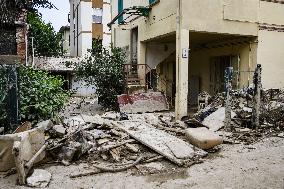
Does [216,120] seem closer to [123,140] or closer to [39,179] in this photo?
[123,140]

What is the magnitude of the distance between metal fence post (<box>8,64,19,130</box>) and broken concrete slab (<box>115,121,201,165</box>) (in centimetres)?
296

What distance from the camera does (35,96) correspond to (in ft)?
27.2

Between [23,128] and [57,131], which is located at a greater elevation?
[23,128]

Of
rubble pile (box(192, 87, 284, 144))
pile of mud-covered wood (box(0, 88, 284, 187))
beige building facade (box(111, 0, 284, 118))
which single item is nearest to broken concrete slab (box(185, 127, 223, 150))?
pile of mud-covered wood (box(0, 88, 284, 187))

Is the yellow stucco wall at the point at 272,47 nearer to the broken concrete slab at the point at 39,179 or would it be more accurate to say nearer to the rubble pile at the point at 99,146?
the rubble pile at the point at 99,146

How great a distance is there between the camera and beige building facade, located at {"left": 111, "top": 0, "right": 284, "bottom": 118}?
12.0 m

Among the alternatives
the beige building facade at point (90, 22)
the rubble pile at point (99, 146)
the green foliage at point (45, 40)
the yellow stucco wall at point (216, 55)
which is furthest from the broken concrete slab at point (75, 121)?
the green foliage at point (45, 40)

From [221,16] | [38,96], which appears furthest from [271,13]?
[38,96]

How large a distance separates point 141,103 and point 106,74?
259 centimetres

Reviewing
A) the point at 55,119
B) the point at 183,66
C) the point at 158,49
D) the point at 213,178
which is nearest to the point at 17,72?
the point at 55,119

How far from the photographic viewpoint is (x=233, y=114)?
10.6 m

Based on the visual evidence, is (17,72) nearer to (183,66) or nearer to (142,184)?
(142,184)

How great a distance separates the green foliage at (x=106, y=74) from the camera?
15188mm

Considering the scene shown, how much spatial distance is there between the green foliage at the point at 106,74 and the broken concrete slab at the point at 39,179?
8864 millimetres
